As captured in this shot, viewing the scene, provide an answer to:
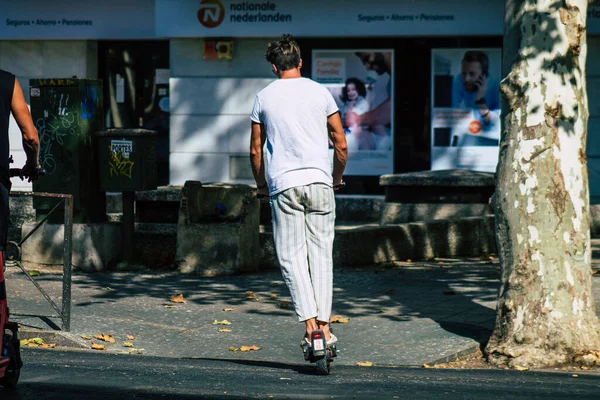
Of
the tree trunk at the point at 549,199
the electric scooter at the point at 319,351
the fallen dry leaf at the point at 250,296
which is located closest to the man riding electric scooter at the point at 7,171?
the electric scooter at the point at 319,351

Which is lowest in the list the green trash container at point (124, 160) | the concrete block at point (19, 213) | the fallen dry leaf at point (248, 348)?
the fallen dry leaf at point (248, 348)

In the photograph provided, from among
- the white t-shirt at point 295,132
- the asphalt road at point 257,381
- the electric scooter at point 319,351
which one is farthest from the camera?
the white t-shirt at point 295,132

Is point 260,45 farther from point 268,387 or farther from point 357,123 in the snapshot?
point 268,387

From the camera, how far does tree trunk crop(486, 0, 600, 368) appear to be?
6.73 metres

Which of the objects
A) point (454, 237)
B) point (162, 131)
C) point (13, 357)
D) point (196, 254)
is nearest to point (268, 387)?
point (13, 357)

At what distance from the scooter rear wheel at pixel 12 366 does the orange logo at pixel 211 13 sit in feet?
39.1

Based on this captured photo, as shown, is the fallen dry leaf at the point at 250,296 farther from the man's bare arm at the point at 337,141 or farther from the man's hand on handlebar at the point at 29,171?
the man's hand on handlebar at the point at 29,171

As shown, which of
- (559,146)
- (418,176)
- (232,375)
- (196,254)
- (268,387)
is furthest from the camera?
(418,176)

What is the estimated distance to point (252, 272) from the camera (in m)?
10.8

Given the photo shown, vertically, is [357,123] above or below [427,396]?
above

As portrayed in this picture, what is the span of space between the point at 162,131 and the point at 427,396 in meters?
13.1

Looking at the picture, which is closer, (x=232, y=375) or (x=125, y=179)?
(x=232, y=375)

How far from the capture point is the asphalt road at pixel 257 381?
17.5 feet

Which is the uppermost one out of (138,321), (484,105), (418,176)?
(484,105)
